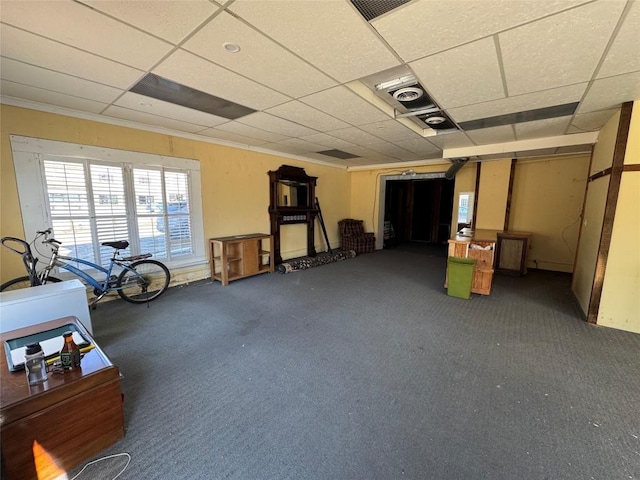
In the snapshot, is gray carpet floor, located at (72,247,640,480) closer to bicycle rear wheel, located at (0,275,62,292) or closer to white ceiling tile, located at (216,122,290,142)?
bicycle rear wheel, located at (0,275,62,292)

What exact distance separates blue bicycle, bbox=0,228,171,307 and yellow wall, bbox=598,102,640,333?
5.73 meters

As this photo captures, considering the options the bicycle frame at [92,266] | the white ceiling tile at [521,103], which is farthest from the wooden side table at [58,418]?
the white ceiling tile at [521,103]

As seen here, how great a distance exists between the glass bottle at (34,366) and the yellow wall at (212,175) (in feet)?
8.55

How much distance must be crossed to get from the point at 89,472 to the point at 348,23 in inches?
114

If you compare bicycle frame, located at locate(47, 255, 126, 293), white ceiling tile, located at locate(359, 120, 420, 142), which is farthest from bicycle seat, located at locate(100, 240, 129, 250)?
white ceiling tile, located at locate(359, 120, 420, 142)

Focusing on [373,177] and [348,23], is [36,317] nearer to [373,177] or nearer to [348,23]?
[348,23]

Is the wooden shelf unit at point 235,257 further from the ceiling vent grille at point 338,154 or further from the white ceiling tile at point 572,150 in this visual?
the white ceiling tile at point 572,150

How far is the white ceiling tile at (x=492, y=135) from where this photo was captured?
3799 mm

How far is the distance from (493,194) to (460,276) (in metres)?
2.81

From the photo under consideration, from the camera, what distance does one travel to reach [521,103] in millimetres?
2789

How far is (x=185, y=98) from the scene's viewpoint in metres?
2.77

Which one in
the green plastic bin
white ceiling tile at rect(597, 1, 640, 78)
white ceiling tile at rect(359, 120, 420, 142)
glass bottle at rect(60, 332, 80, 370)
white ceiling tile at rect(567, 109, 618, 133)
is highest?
white ceiling tile at rect(359, 120, 420, 142)

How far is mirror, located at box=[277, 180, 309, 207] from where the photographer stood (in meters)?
5.81

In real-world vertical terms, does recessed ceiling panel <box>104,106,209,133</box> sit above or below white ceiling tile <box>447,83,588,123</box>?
above
